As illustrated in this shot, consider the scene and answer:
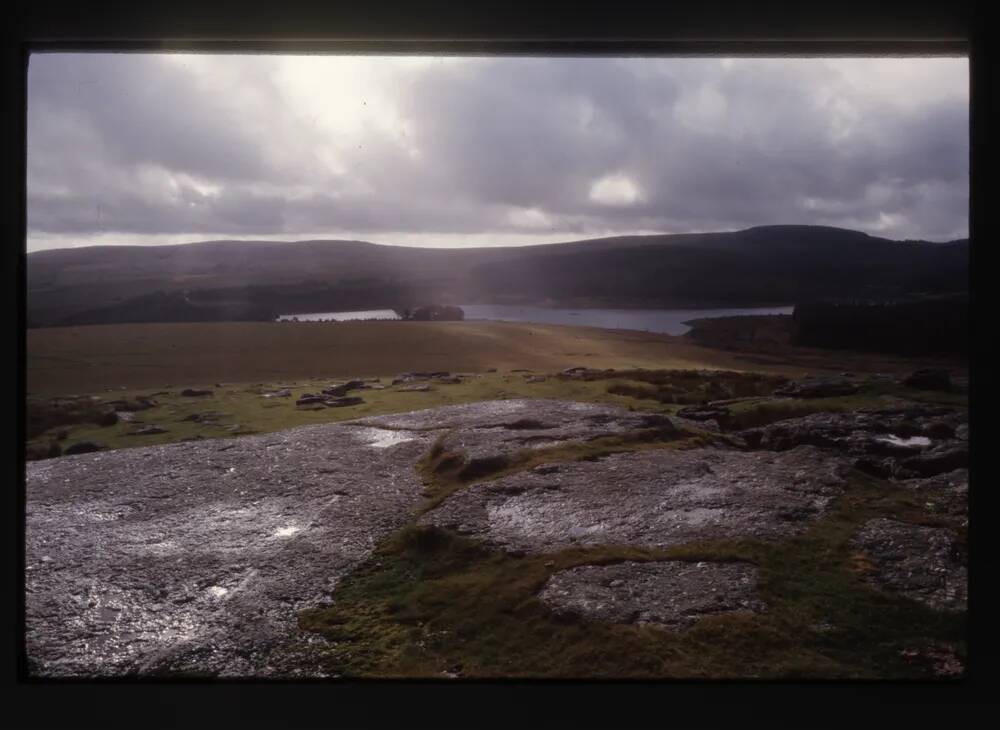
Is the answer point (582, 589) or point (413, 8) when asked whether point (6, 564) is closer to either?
point (582, 589)

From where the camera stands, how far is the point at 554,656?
2.74 meters

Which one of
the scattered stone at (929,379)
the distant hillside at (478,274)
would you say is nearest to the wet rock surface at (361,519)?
the scattered stone at (929,379)

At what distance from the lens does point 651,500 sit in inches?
118

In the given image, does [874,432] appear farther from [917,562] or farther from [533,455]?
[533,455]

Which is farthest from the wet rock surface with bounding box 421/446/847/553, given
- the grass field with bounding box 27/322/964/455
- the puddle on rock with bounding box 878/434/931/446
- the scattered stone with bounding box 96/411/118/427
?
the scattered stone with bounding box 96/411/118/427

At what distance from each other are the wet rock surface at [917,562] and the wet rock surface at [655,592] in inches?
21.8

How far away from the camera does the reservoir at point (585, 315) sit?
3.41 metres

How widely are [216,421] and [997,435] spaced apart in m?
3.60

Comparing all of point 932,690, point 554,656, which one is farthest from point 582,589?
point 932,690

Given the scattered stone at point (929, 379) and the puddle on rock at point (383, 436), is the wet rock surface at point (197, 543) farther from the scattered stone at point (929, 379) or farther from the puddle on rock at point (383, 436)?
the scattered stone at point (929, 379)

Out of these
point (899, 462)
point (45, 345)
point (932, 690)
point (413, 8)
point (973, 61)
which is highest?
point (413, 8)

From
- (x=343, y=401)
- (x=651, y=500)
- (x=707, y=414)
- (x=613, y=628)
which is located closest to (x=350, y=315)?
(x=343, y=401)

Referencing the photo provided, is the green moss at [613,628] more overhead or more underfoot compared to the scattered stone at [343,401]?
more underfoot

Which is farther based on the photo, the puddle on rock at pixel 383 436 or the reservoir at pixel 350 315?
the reservoir at pixel 350 315
